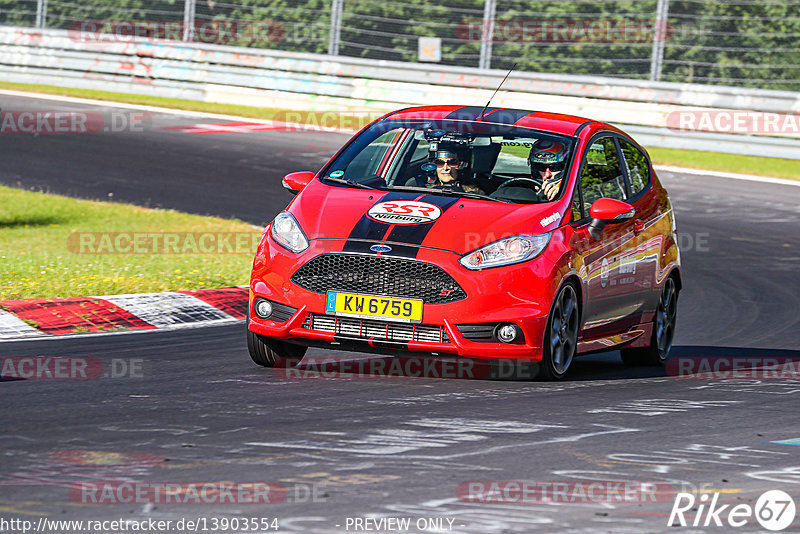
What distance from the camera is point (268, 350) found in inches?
338

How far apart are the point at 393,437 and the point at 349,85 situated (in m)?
19.4

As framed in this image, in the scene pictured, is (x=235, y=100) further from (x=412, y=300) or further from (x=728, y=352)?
(x=412, y=300)

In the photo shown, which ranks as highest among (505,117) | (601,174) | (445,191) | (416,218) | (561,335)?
(505,117)

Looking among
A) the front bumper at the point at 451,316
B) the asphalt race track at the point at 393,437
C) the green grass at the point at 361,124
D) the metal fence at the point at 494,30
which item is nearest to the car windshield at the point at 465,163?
the front bumper at the point at 451,316

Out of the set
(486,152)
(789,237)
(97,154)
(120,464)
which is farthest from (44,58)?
(120,464)

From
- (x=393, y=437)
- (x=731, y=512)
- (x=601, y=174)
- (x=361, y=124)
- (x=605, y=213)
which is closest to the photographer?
(x=731, y=512)

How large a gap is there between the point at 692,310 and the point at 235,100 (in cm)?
1627

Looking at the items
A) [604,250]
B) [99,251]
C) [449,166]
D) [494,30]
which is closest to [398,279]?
[449,166]

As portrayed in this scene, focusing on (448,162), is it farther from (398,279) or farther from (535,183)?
(398,279)

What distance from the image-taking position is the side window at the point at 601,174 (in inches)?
360

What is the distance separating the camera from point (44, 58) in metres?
28.7

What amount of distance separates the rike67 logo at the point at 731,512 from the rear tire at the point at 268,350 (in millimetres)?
3495

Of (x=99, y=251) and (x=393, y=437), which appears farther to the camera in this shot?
(x=99, y=251)

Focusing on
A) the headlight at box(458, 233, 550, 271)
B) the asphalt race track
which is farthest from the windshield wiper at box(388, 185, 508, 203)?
the asphalt race track
